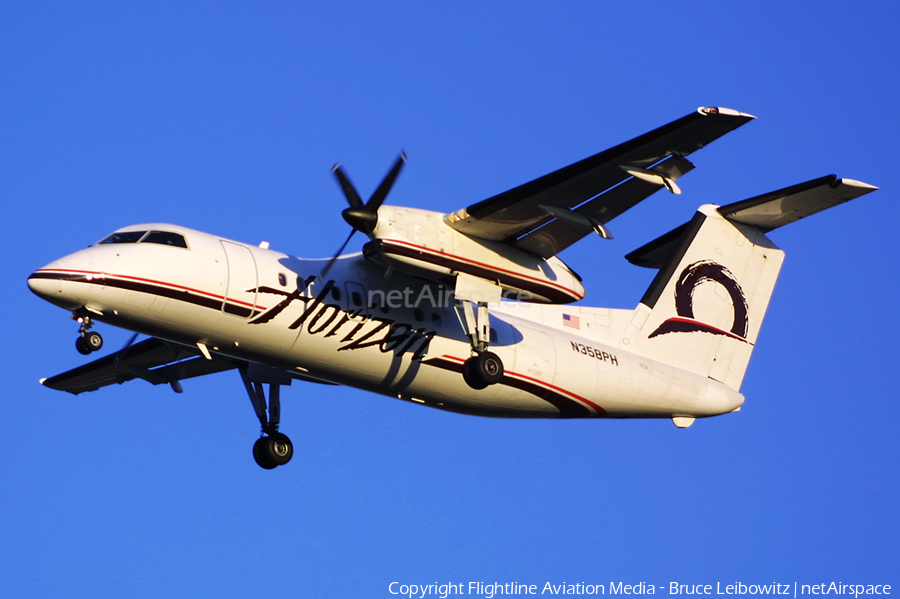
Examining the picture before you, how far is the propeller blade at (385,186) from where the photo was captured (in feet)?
43.7

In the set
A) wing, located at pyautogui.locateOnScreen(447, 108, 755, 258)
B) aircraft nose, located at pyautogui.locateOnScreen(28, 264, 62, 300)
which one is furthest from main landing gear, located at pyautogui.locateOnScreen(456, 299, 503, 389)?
aircraft nose, located at pyautogui.locateOnScreen(28, 264, 62, 300)

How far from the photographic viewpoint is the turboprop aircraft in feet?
41.2

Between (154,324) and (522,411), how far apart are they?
5509mm

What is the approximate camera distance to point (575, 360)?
1545 centimetres

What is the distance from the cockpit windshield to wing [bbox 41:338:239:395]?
334 cm

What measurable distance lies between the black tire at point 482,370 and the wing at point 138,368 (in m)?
4.02

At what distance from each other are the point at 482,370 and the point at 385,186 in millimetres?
2748

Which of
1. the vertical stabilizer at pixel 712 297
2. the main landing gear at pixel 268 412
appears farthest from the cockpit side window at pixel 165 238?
the vertical stabilizer at pixel 712 297

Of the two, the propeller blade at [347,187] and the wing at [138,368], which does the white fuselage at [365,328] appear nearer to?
the propeller blade at [347,187]

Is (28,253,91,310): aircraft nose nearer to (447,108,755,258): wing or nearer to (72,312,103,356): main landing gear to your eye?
(72,312,103,356): main landing gear

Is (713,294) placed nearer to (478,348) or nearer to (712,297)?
(712,297)

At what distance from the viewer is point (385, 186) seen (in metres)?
13.5

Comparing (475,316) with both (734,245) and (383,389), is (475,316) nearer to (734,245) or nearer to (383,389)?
(383,389)

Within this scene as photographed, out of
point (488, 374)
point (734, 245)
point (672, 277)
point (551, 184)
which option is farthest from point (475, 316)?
point (734, 245)
